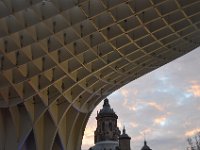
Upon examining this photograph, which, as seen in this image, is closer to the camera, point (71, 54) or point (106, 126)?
point (71, 54)

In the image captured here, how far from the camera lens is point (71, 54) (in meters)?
33.8

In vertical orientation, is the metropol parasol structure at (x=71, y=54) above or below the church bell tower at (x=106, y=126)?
below

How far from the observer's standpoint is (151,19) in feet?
106

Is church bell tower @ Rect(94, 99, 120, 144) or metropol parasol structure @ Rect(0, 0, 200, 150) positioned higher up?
church bell tower @ Rect(94, 99, 120, 144)

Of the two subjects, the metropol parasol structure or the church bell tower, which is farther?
the church bell tower

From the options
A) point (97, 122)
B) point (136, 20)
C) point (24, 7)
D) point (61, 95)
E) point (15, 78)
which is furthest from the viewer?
point (97, 122)

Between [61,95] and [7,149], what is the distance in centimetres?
777

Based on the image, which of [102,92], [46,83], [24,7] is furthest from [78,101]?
[24,7]

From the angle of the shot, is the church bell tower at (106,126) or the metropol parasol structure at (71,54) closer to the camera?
the metropol parasol structure at (71,54)

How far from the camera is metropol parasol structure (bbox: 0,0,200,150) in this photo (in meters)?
30.2

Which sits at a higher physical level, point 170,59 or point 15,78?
point 170,59

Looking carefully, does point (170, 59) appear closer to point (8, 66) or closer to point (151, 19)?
point (151, 19)

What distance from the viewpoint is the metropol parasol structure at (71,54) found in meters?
30.2

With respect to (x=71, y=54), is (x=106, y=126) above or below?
above
